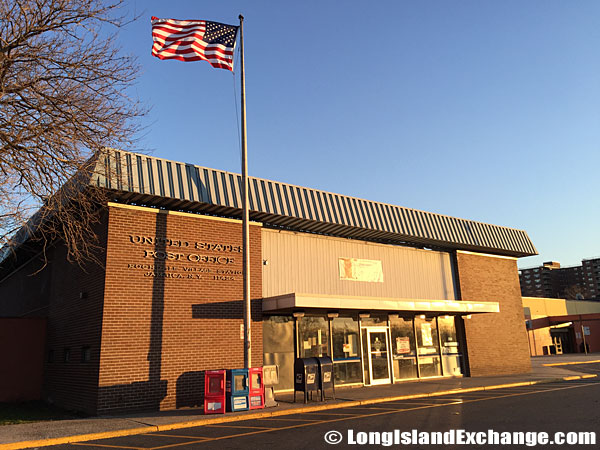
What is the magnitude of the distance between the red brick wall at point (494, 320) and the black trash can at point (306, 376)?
11.1m

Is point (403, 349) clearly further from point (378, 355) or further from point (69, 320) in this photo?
point (69, 320)

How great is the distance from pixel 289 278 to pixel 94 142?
29.8 feet

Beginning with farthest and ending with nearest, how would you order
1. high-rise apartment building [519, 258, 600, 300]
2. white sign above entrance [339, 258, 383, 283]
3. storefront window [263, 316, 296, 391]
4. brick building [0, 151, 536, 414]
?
high-rise apartment building [519, 258, 600, 300]
white sign above entrance [339, 258, 383, 283]
storefront window [263, 316, 296, 391]
brick building [0, 151, 536, 414]

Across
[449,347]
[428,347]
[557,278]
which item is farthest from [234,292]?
[557,278]

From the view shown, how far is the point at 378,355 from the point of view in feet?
66.2

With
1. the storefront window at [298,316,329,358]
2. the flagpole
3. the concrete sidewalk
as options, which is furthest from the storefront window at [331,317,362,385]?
the flagpole

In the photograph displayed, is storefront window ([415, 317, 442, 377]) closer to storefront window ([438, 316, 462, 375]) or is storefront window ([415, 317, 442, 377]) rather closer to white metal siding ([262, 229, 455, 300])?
storefront window ([438, 316, 462, 375])

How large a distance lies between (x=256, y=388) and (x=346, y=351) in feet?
19.5

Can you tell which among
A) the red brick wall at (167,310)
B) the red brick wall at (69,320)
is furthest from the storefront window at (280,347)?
the red brick wall at (69,320)

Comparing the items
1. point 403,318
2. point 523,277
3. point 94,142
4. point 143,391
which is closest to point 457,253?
point 403,318

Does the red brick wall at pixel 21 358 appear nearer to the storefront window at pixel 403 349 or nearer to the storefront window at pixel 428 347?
the storefront window at pixel 403 349

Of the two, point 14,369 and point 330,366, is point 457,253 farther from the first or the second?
point 14,369

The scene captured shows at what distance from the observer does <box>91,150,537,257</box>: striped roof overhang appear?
48.7ft

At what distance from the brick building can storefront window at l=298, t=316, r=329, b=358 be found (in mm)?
44
